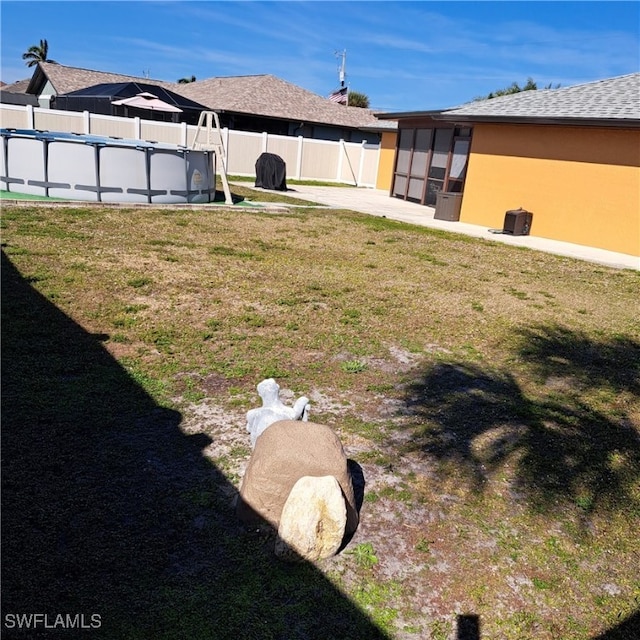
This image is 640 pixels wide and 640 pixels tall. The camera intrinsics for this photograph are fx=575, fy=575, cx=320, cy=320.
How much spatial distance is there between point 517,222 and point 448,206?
2520mm

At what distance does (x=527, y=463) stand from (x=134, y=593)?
2573mm

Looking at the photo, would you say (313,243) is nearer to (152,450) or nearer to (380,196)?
(152,450)

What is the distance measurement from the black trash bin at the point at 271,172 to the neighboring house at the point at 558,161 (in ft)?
17.0

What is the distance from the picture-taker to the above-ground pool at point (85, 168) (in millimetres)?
11656

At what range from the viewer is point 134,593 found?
2.49 m

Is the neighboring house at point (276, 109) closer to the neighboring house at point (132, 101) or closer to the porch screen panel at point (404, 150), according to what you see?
the neighboring house at point (132, 101)

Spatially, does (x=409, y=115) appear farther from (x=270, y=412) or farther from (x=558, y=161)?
(x=270, y=412)

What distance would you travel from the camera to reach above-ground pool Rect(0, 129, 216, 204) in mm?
11656

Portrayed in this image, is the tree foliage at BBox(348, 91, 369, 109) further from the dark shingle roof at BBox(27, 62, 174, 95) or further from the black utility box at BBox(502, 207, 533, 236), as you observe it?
the black utility box at BBox(502, 207, 533, 236)

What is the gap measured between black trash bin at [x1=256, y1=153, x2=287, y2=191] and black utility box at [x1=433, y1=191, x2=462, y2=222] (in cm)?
577

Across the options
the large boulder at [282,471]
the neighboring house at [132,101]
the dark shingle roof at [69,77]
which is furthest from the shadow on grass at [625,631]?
the dark shingle roof at [69,77]

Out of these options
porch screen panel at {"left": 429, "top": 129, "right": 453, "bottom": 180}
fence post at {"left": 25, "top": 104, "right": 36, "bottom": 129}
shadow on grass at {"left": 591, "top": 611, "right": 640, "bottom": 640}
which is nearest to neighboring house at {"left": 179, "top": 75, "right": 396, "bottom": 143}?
porch screen panel at {"left": 429, "top": 129, "right": 453, "bottom": 180}

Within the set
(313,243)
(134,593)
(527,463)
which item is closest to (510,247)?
(313,243)

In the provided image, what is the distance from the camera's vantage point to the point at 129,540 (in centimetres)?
279
